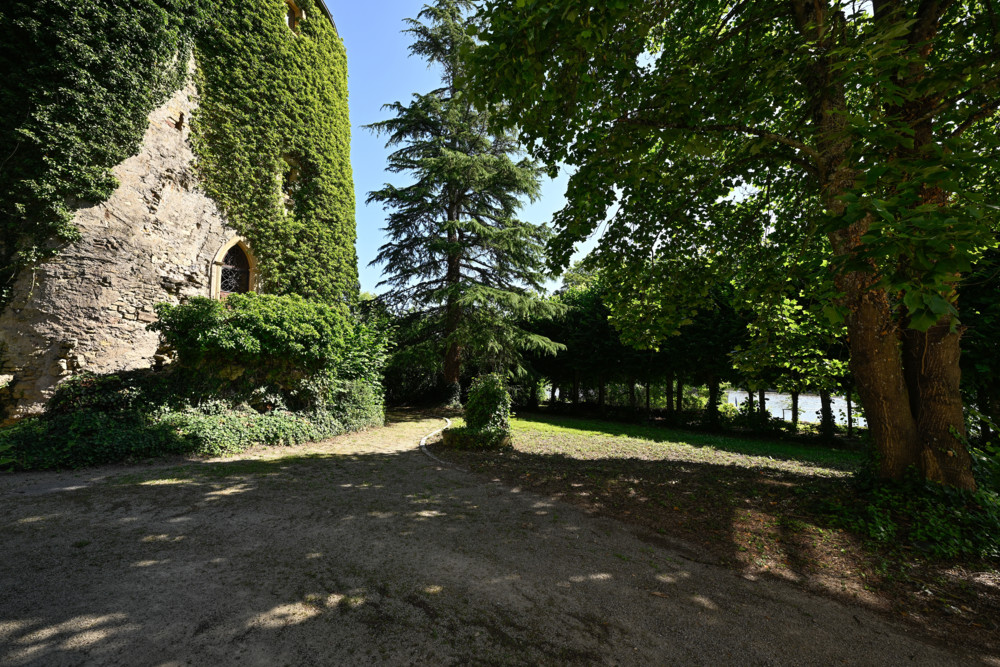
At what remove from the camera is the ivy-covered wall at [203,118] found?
731cm

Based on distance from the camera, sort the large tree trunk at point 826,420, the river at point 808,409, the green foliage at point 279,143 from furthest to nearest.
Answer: the large tree trunk at point 826,420 < the river at point 808,409 < the green foliage at point 279,143

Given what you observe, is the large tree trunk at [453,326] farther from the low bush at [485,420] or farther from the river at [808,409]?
the river at [808,409]

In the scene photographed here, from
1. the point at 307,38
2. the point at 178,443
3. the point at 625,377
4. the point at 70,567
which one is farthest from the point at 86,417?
the point at 625,377

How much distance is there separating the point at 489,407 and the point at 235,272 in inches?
336

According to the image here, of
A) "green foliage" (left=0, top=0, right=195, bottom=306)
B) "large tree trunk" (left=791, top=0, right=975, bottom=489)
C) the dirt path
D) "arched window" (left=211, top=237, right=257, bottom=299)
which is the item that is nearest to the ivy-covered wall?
"green foliage" (left=0, top=0, right=195, bottom=306)

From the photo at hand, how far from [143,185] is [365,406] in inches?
301

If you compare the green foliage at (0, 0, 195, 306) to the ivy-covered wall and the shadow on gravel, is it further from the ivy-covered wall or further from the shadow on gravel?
the shadow on gravel

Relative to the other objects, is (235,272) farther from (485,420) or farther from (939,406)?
(939,406)

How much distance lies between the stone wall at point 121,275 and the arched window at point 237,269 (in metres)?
0.43

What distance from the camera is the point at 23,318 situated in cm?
745

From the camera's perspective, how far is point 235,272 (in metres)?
11.1

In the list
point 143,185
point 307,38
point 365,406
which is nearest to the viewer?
point 143,185

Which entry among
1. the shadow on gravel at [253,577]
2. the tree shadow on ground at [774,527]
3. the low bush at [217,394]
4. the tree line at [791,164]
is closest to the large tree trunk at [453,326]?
the low bush at [217,394]

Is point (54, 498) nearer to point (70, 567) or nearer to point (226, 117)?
point (70, 567)
